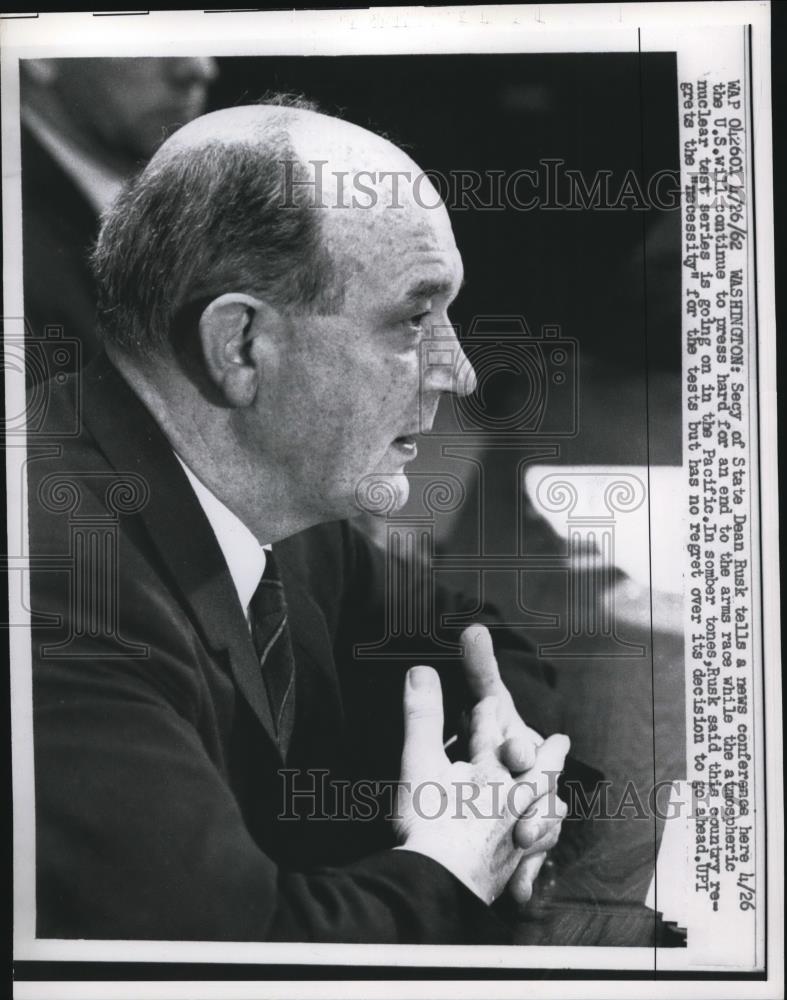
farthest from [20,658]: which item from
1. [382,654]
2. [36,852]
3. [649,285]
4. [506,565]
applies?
[649,285]

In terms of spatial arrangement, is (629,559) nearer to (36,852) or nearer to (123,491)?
(123,491)

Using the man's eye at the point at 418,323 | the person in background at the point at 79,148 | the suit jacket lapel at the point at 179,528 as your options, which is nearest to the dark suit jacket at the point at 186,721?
the suit jacket lapel at the point at 179,528

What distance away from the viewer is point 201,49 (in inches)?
41.4

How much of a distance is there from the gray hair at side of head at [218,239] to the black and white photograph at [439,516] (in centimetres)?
1

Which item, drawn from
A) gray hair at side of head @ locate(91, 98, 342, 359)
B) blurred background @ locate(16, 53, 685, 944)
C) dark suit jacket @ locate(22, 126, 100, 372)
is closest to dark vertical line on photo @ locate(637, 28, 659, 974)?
blurred background @ locate(16, 53, 685, 944)

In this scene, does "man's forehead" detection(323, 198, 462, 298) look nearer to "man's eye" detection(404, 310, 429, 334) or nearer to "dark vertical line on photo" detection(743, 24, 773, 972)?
"man's eye" detection(404, 310, 429, 334)

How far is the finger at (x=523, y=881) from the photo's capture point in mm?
1027

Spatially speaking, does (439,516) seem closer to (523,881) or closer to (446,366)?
(446,366)

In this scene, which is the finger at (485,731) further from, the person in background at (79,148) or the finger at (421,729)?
the person in background at (79,148)

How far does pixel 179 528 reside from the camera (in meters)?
1.02

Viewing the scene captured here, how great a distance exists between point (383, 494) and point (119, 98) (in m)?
0.55

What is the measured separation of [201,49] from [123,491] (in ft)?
1.71

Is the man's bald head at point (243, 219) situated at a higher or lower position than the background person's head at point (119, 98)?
lower

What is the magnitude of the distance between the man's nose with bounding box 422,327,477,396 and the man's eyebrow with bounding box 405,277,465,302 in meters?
0.04
